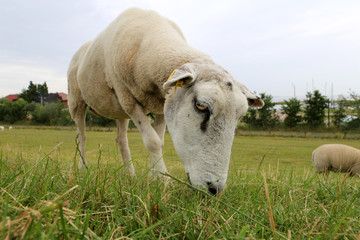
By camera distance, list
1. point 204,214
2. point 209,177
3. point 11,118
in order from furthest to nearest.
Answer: point 11,118
point 209,177
point 204,214

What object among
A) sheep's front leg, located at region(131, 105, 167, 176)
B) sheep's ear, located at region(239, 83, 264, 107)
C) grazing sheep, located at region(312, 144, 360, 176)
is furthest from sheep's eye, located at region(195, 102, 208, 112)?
grazing sheep, located at region(312, 144, 360, 176)

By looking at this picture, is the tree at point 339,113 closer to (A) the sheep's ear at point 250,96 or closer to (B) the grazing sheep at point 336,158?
(B) the grazing sheep at point 336,158

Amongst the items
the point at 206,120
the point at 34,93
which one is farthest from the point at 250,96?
the point at 34,93

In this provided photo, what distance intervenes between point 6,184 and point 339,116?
37126 millimetres

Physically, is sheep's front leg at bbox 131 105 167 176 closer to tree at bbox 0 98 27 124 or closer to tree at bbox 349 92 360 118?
tree at bbox 349 92 360 118

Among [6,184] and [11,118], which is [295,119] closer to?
[6,184]

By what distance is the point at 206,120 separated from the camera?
7.02 ft

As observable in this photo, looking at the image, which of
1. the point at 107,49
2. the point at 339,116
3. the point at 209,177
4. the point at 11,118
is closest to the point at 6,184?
the point at 209,177

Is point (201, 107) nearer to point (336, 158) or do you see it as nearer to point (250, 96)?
point (250, 96)

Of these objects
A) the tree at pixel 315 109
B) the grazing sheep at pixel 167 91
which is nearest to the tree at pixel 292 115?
the tree at pixel 315 109

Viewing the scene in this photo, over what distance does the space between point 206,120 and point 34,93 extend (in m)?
82.2

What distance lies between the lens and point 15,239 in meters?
0.76

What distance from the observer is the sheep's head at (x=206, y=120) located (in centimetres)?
203

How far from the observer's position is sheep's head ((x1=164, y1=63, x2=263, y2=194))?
203 cm
